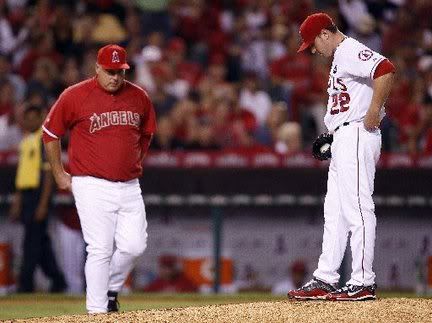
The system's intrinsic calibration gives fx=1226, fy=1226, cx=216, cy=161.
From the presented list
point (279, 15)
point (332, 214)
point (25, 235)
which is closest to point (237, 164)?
point (25, 235)

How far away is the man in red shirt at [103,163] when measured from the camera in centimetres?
984

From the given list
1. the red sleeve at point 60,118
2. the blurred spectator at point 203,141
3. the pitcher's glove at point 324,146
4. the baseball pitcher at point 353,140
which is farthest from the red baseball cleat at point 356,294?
the blurred spectator at point 203,141

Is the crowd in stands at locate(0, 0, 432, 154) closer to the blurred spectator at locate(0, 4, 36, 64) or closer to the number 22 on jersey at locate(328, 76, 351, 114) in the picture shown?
the blurred spectator at locate(0, 4, 36, 64)

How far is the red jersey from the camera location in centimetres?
991

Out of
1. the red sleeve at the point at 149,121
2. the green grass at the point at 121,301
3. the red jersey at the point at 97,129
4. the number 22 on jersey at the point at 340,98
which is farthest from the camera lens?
the green grass at the point at 121,301

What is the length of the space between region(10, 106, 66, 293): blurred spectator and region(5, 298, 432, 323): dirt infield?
215 inches

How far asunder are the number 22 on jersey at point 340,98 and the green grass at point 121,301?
11.7ft

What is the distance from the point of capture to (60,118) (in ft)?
32.7

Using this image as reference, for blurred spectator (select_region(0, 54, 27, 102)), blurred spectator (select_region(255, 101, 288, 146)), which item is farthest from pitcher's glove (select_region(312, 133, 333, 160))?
blurred spectator (select_region(0, 54, 27, 102))

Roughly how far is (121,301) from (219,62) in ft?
15.3

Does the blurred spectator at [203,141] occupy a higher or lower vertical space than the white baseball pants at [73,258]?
higher

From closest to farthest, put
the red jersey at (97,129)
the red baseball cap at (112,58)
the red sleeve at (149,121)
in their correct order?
the red baseball cap at (112,58), the red jersey at (97,129), the red sleeve at (149,121)

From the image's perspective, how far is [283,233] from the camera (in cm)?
1418

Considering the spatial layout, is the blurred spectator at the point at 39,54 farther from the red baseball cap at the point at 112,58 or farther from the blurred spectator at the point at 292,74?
the red baseball cap at the point at 112,58
